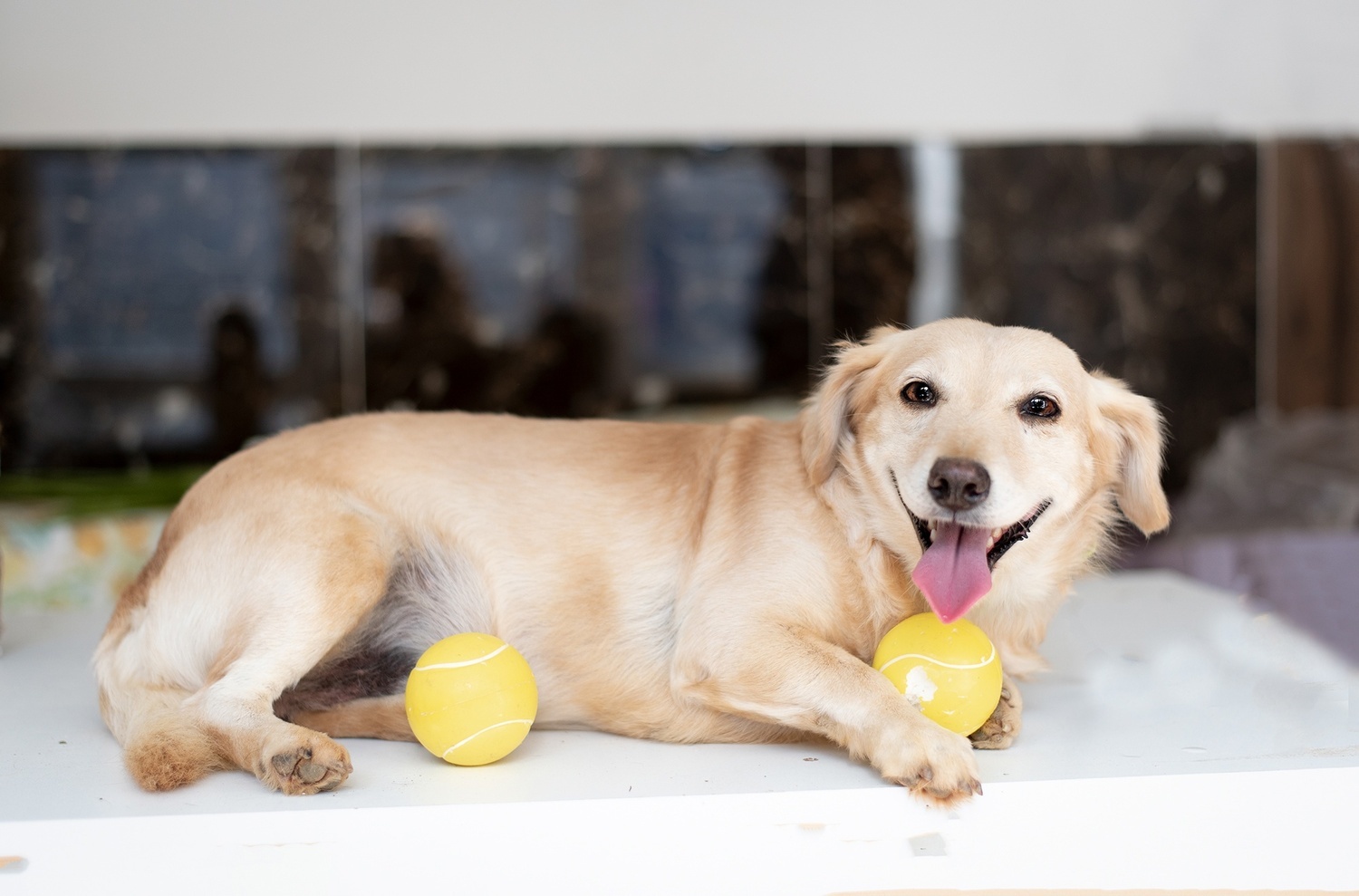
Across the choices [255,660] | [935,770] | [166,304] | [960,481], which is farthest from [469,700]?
[166,304]

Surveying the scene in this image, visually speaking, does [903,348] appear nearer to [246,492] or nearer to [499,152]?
[246,492]

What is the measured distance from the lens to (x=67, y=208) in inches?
189

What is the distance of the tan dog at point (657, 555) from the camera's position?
183 cm

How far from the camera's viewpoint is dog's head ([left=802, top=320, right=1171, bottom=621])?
1.79 metres

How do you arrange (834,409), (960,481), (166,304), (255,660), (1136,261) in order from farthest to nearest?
(1136,261) → (166,304) → (834,409) → (255,660) → (960,481)

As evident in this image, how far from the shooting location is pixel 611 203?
5.01m

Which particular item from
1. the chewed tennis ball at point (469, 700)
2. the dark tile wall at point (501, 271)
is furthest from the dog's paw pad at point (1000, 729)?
the dark tile wall at point (501, 271)

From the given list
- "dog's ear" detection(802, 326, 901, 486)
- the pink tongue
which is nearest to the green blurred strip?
"dog's ear" detection(802, 326, 901, 486)

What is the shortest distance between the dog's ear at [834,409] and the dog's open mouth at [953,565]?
22 centimetres

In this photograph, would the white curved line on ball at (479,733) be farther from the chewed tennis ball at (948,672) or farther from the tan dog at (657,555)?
the chewed tennis ball at (948,672)

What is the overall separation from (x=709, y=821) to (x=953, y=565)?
55cm

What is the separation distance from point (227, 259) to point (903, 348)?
12.2ft

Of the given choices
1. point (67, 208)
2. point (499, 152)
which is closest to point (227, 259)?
point (67, 208)

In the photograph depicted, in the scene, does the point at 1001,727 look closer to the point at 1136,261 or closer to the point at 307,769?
the point at 307,769
